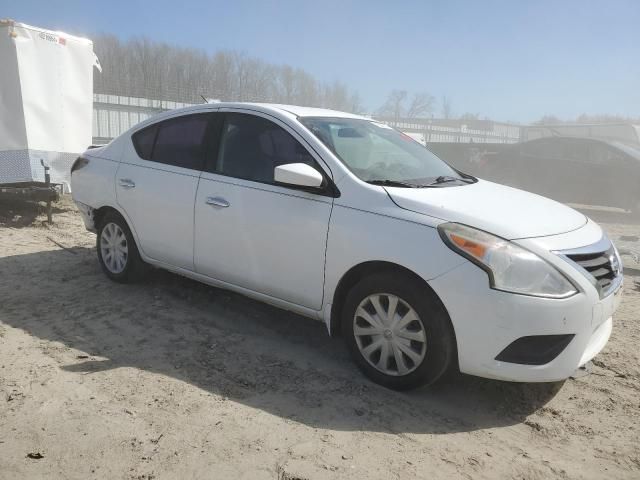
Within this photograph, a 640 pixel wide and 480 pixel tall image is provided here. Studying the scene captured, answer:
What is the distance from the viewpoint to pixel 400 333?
3.09m

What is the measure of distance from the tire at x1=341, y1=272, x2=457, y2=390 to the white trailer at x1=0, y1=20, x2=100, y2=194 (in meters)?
6.16

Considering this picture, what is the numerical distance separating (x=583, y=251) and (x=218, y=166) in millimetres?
2532

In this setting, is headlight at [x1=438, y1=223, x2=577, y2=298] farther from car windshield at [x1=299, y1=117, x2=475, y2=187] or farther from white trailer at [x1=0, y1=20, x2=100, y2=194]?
white trailer at [x1=0, y1=20, x2=100, y2=194]

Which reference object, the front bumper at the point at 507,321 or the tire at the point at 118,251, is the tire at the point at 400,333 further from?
the tire at the point at 118,251

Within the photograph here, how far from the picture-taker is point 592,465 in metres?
2.60

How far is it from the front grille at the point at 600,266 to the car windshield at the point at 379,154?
1058 millimetres

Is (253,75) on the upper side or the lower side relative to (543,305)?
upper

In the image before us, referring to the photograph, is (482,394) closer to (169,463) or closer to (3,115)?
(169,463)

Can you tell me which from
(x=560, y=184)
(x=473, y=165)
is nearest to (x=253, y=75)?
(x=473, y=165)

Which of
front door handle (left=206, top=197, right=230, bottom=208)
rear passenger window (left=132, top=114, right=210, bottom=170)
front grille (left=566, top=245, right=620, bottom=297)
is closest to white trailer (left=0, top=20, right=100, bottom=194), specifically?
rear passenger window (left=132, top=114, right=210, bottom=170)

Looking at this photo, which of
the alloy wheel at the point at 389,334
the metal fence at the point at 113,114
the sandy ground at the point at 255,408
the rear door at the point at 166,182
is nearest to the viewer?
the sandy ground at the point at 255,408

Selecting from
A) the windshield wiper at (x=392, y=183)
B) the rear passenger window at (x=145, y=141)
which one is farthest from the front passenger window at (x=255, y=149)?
the rear passenger window at (x=145, y=141)

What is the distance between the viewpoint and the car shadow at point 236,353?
3.00 m

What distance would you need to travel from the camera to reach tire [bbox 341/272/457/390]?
2.94m
